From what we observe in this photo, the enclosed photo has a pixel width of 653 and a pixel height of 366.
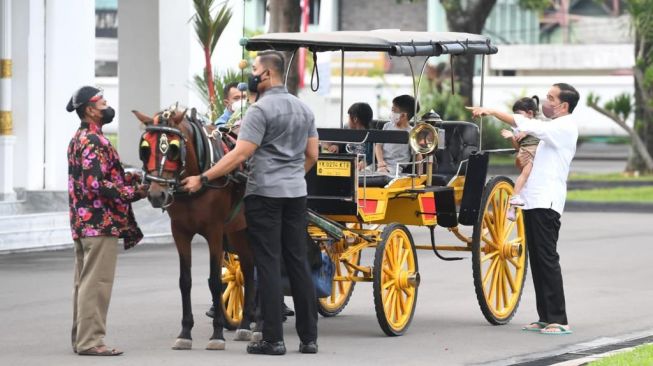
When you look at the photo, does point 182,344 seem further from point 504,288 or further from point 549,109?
point 549,109

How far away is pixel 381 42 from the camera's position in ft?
39.4

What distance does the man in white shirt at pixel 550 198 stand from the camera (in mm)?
11969

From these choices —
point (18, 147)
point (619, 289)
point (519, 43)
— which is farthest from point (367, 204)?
point (519, 43)

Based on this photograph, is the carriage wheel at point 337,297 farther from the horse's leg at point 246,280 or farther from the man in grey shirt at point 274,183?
the man in grey shirt at point 274,183

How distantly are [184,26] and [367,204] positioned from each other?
12.2 m

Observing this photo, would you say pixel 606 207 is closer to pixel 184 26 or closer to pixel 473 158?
pixel 184 26

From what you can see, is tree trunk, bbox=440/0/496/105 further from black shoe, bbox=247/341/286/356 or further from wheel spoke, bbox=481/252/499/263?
black shoe, bbox=247/341/286/356

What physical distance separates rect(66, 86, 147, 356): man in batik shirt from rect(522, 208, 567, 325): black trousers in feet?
10.6

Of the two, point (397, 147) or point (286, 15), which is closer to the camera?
point (397, 147)

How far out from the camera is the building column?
69.0 ft

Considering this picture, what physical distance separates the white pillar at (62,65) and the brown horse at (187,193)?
10.6 meters

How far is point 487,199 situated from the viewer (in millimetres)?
12797

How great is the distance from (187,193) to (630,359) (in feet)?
10.0

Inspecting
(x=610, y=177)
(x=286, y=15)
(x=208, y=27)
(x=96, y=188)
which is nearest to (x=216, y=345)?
(x=96, y=188)
